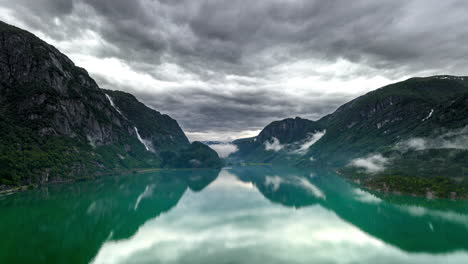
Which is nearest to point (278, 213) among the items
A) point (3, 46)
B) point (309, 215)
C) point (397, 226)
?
point (309, 215)

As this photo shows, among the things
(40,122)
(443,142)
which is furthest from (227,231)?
(40,122)

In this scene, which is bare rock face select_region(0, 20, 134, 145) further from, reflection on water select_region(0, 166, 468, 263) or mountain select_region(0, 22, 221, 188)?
reflection on water select_region(0, 166, 468, 263)

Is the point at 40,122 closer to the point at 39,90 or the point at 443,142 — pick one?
the point at 39,90

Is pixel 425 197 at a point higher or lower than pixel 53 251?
lower

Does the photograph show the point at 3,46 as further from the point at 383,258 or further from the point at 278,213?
the point at 383,258

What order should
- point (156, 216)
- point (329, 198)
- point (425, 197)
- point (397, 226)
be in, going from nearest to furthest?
point (397, 226)
point (156, 216)
point (425, 197)
point (329, 198)

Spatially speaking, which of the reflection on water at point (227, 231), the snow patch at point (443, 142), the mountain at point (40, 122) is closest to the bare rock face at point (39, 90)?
the mountain at point (40, 122)

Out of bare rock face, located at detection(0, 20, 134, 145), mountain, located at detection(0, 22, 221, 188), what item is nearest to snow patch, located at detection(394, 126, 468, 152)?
mountain, located at detection(0, 22, 221, 188)

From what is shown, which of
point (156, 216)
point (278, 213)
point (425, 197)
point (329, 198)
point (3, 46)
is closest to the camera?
→ point (156, 216)

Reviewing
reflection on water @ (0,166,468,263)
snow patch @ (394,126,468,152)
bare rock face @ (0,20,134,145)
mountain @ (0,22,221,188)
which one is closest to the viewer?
reflection on water @ (0,166,468,263)
